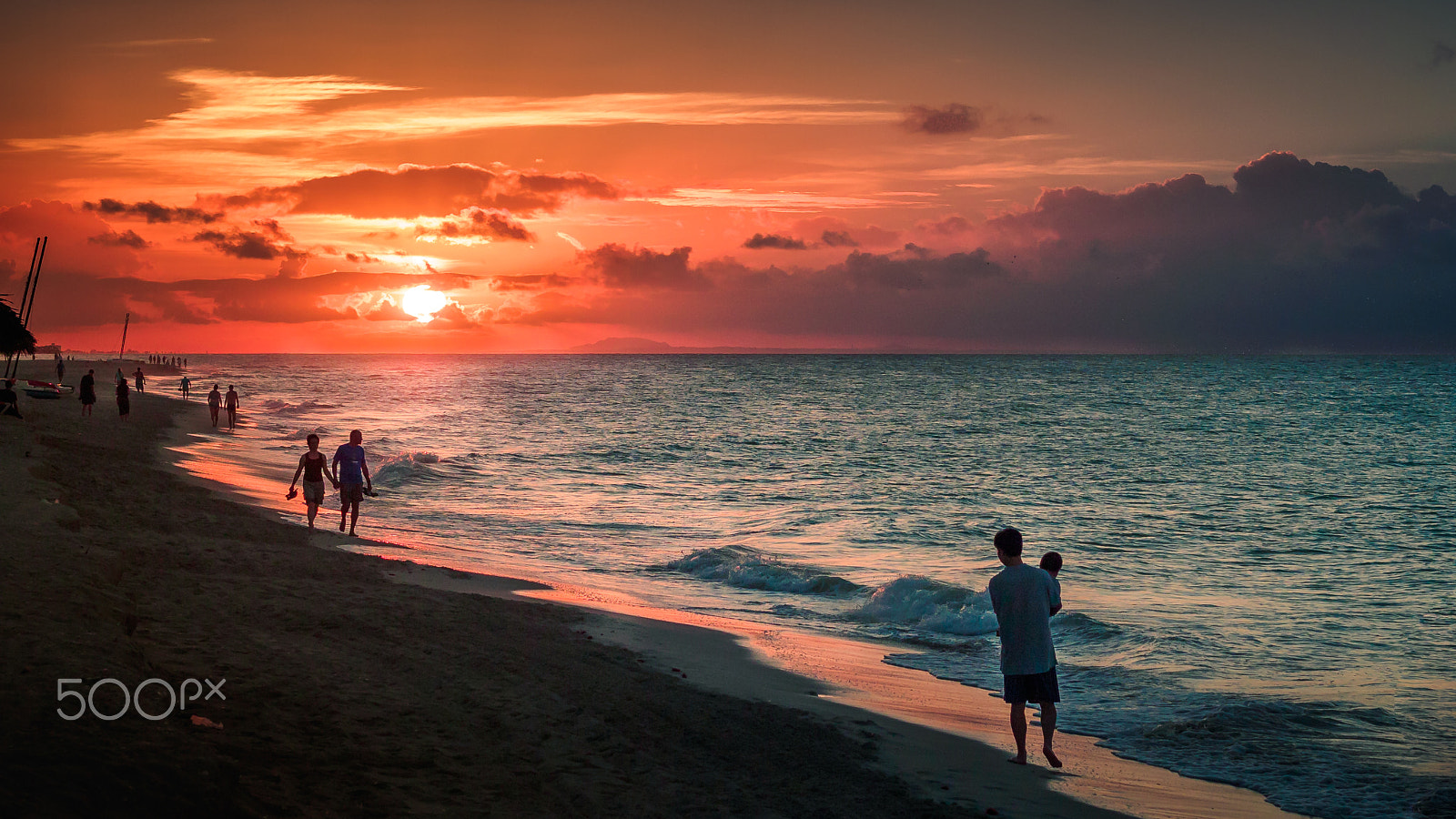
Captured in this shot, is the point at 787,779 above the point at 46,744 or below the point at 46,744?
below

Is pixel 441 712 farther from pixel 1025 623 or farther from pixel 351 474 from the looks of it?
pixel 351 474

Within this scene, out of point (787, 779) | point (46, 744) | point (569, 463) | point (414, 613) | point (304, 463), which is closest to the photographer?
point (46, 744)

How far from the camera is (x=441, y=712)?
725 cm

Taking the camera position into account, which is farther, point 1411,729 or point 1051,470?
point 1051,470

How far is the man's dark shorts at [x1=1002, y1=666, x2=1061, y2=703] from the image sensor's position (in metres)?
7.72

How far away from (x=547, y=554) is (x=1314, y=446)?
4599cm

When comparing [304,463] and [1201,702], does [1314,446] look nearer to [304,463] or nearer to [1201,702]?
[1201,702]

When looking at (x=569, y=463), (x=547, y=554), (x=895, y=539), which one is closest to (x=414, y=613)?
(x=547, y=554)

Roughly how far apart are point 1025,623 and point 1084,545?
15.0 meters

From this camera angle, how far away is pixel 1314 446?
159 ft

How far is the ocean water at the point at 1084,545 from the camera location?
9.85 meters

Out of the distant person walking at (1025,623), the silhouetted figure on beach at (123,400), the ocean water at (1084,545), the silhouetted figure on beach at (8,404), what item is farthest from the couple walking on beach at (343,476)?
the silhouetted figure on beach at (123,400)

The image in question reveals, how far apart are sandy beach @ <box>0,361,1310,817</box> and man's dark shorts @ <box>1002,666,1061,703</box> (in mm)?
671

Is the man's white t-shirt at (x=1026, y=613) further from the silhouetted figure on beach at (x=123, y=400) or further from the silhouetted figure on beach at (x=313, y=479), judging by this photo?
the silhouetted figure on beach at (x=123, y=400)
